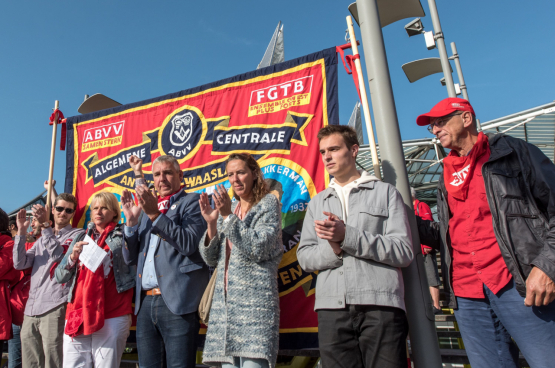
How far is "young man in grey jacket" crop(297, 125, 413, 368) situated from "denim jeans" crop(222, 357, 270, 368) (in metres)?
0.39

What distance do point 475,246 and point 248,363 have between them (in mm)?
1407

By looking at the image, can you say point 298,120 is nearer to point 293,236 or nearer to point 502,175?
point 293,236

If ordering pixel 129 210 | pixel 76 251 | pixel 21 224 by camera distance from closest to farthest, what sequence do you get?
pixel 129 210
pixel 76 251
pixel 21 224

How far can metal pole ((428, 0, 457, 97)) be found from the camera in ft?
20.5

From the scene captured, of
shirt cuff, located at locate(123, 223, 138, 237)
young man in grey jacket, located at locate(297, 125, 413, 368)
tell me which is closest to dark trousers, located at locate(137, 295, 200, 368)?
shirt cuff, located at locate(123, 223, 138, 237)

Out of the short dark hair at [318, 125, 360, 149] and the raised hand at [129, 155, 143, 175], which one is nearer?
the short dark hair at [318, 125, 360, 149]

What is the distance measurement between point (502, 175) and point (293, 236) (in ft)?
5.72

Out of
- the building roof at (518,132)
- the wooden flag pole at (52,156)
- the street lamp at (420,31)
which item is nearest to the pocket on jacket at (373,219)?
the wooden flag pole at (52,156)

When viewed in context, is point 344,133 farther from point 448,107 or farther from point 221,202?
point 221,202

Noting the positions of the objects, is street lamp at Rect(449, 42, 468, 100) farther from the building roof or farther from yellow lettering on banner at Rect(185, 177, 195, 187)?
yellow lettering on banner at Rect(185, 177, 195, 187)

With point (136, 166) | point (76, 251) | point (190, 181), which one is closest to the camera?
point (76, 251)

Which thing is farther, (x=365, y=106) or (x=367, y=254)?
(x=365, y=106)

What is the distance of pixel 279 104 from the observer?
369 cm

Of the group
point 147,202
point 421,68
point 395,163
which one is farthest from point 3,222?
point 421,68
